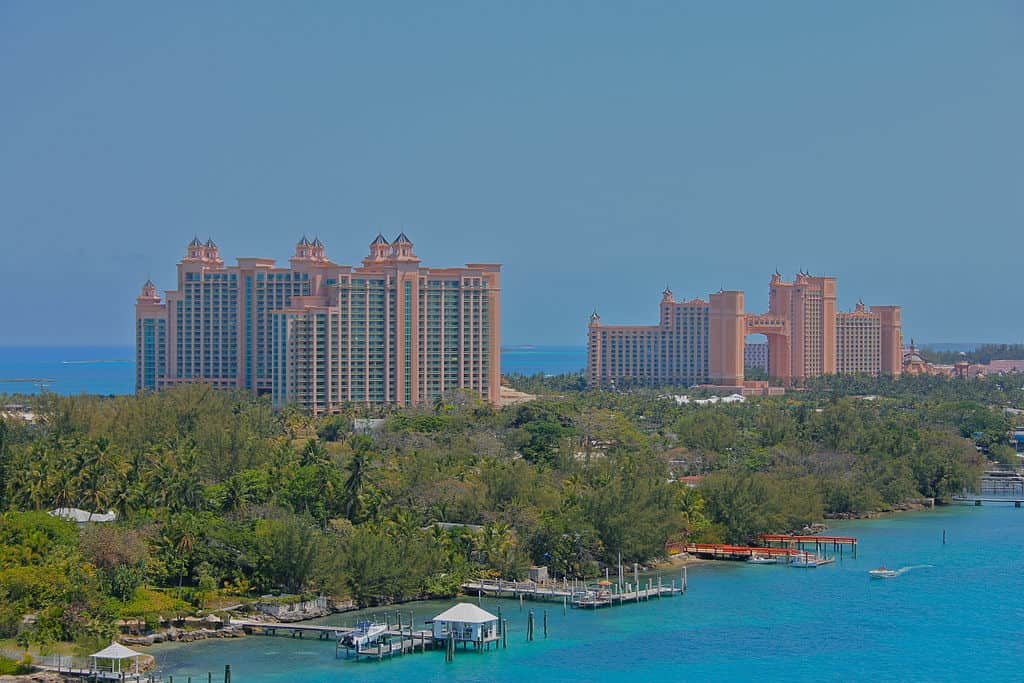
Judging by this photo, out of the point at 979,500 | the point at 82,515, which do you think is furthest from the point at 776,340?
the point at 82,515

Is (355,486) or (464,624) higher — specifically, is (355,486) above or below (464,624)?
above

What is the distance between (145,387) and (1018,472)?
164 feet

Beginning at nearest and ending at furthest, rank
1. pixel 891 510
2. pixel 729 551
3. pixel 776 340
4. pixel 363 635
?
pixel 363 635
pixel 729 551
pixel 891 510
pixel 776 340

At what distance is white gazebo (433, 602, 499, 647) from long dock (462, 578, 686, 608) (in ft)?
17.2

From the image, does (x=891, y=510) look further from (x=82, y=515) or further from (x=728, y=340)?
(x=728, y=340)

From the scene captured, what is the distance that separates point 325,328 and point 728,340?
4733cm

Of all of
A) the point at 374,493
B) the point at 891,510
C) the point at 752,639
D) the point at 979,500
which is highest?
the point at 374,493

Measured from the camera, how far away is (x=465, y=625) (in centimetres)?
3947

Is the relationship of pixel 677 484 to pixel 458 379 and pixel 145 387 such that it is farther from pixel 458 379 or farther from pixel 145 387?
pixel 145 387

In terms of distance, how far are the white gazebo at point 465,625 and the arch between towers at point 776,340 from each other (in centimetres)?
8810

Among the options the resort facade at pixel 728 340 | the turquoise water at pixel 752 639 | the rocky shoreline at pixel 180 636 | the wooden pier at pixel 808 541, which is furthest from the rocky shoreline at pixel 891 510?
the resort facade at pixel 728 340

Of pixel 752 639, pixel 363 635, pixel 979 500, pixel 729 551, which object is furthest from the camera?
pixel 979 500

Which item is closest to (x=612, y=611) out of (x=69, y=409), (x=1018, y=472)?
(x=69, y=409)

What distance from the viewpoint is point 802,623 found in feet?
143
